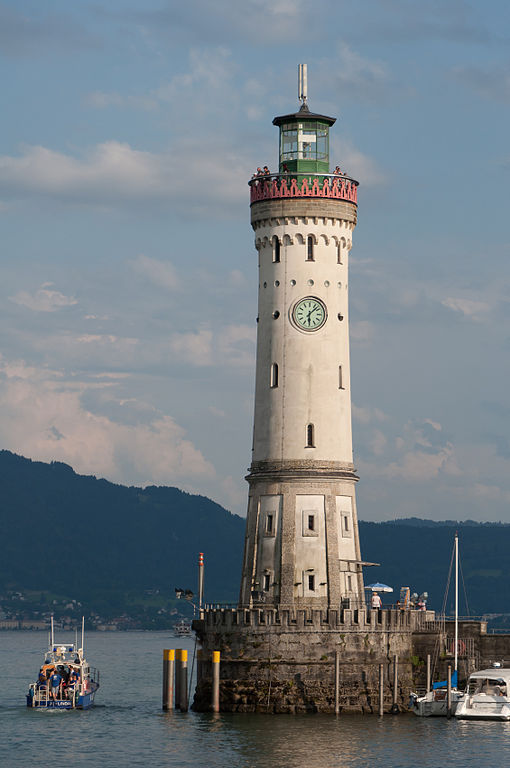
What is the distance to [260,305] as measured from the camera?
105500 millimetres

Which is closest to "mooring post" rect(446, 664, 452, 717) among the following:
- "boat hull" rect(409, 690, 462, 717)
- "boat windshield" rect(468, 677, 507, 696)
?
"boat hull" rect(409, 690, 462, 717)

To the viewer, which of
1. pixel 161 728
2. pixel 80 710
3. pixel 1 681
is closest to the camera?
pixel 161 728

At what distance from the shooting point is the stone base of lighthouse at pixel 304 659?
95.1 metres

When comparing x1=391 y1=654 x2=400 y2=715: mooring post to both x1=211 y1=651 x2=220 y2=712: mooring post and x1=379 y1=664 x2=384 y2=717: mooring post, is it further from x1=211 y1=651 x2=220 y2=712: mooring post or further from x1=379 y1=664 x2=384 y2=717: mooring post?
x1=211 y1=651 x2=220 y2=712: mooring post

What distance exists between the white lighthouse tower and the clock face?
68mm

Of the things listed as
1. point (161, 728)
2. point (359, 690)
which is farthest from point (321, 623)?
point (161, 728)

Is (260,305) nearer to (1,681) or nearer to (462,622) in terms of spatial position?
(462,622)

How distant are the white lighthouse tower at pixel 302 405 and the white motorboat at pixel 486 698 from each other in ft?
33.4

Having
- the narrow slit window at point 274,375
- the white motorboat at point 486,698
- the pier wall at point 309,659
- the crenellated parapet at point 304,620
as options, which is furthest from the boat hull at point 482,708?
the narrow slit window at point 274,375

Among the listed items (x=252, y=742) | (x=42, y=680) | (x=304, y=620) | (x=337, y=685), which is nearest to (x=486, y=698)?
(x=337, y=685)

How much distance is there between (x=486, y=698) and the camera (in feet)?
314

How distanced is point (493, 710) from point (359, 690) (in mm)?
8549

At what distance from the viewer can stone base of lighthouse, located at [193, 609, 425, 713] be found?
95.1 meters

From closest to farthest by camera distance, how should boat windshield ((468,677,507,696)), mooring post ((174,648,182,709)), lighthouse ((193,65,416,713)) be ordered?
1. boat windshield ((468,677,507,696))
2. lighthouse ((193,65,416,713))
3. mooring post ((174,648,182,709))
